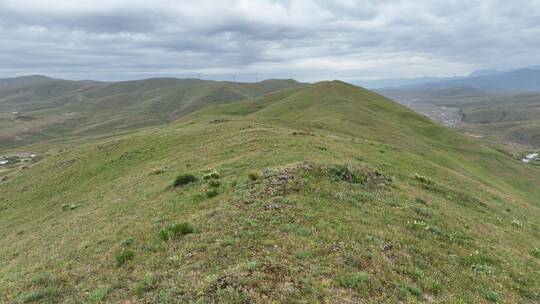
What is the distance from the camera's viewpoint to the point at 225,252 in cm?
1303

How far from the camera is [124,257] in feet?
46.6

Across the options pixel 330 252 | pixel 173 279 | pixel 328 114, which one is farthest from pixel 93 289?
pixel 328 114

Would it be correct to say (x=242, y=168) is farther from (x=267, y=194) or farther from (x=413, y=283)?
(x=413, y=283)

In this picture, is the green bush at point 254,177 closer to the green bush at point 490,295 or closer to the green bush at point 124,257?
the green bush at point 124,257

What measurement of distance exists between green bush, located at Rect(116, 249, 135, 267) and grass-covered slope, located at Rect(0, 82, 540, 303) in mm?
49

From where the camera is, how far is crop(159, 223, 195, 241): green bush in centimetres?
1543

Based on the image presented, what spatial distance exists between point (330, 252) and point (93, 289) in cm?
793

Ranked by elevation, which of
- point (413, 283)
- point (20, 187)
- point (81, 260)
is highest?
point (413, 283)

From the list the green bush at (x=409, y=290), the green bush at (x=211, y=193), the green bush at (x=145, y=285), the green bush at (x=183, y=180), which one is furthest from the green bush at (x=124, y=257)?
the green bush at (x=183, y=180)

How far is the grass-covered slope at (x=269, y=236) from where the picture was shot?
448 inches

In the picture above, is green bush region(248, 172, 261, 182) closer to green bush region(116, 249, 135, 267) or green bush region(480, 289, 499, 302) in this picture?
green bush region(116, 249, 135, 267)

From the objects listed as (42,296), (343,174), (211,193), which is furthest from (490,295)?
(42,296)

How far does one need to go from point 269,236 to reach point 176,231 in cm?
418

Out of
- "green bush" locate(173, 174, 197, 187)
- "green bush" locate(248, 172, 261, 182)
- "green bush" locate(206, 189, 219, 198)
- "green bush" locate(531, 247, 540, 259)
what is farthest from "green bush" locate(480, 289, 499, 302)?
"green bush" locate(173, 174, 197, 187)
